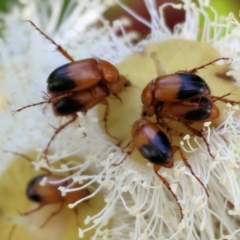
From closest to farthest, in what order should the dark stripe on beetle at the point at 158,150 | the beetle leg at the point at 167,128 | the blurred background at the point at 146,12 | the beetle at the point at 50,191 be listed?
the dark stripe on beetle at the point at 158,150 < the beetle leg at the point at 167,128 < the beetle at the point at 50,191 < the blurred background at the point at 146,12

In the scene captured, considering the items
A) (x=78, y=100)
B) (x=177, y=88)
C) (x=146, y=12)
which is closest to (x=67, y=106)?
(x=78, y=100)

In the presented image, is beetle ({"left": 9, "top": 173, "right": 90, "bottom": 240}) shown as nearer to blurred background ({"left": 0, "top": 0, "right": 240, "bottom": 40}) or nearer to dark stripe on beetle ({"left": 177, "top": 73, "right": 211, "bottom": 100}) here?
dark stripe on beetle ({"left": 177, "top": 73, "right": 211, "bottom": 100})

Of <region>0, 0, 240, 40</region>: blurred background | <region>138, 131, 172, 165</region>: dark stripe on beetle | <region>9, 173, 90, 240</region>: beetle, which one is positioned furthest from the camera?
<region>0, 0, 240, 40</region>: blurred background

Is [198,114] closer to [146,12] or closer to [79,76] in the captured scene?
[79,76]

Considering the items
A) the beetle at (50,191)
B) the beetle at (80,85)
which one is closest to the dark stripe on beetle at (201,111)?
the beetle at (80,85)

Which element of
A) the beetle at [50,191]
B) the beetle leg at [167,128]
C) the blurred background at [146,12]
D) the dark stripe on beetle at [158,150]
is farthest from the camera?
the blurred background at [146,12]

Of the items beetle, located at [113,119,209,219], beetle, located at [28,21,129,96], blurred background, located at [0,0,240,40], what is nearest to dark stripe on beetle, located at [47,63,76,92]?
beetle, located at [28,21,129,96]

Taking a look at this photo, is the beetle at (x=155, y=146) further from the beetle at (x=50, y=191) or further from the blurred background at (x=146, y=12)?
the blurred background at (x=146, y=12)
